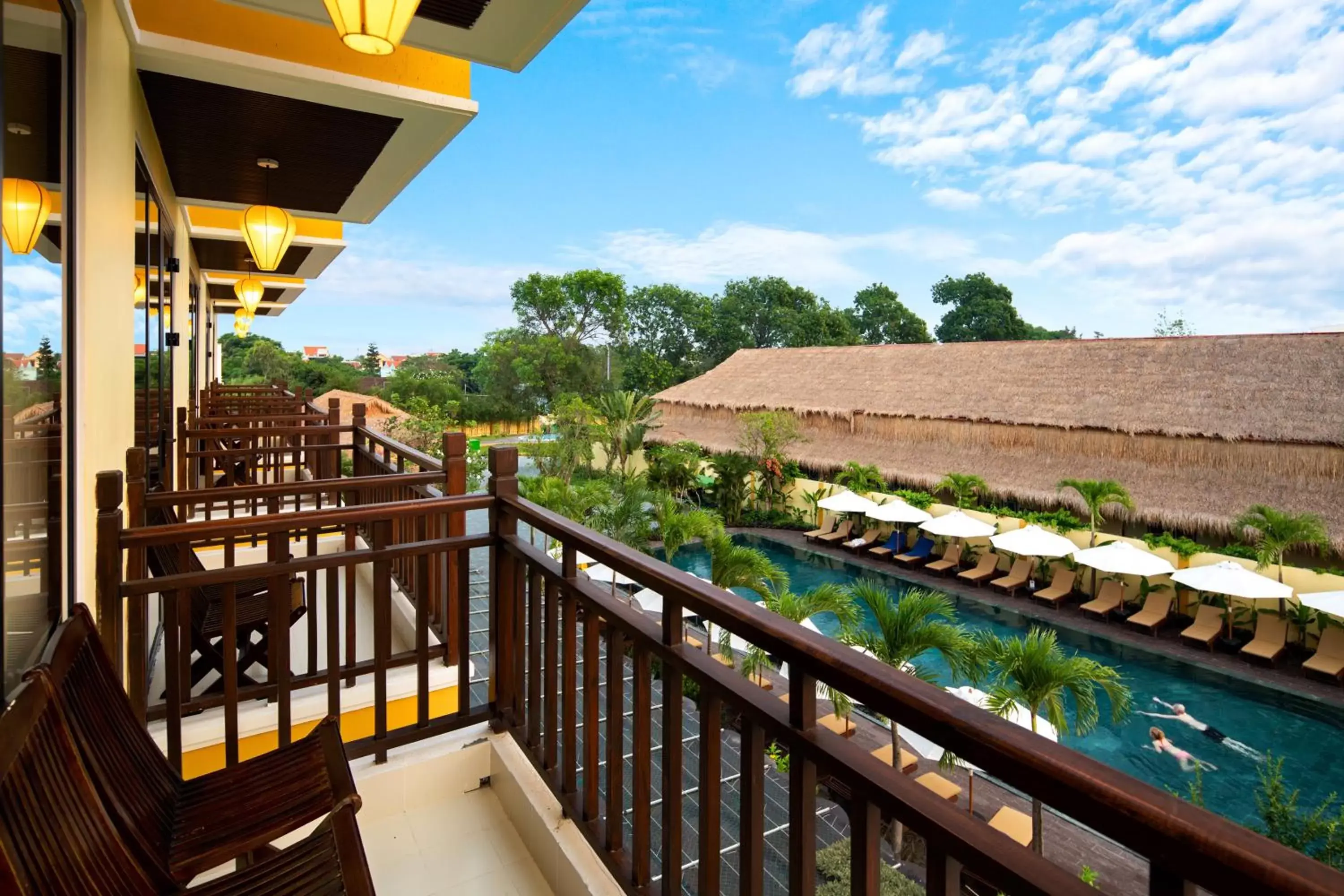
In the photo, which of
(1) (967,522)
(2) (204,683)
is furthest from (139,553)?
(1) (967,522)

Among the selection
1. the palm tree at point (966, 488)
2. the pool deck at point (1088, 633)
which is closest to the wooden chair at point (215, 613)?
the pool deck at point (1088, 633)

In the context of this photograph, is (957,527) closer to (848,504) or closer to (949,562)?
(949,562)

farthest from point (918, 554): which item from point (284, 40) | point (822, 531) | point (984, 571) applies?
point (284, 40)

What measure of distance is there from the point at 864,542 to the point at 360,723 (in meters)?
14.3

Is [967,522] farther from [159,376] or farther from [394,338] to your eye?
[394,338]

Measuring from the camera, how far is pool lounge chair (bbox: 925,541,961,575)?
48.8ft

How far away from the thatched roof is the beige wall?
53.3ft

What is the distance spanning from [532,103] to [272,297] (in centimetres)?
6036

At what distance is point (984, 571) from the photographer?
1434 centimetres

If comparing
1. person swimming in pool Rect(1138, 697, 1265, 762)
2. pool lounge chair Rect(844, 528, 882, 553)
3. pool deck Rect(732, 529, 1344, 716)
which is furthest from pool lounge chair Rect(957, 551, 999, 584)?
person swimming in pool Rect(1138, 697, 1265, 762)

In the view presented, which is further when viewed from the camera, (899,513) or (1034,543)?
(899,513)

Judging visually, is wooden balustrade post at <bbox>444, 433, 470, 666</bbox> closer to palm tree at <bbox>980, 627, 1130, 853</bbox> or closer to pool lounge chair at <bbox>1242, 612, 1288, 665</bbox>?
palm tree at <bbox>980, 627, 1130, 853</bbox>

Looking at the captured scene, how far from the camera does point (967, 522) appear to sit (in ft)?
46.4

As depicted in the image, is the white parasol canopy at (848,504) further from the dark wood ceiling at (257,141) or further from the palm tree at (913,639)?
the dark wood ceiling at (257,141)
